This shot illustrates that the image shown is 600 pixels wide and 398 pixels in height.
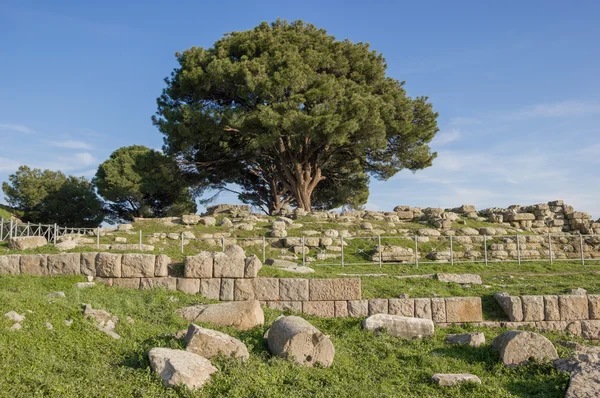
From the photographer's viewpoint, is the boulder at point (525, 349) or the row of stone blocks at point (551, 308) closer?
the boulder at point (525, 349)

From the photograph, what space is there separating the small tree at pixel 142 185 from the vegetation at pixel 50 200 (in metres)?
1.83

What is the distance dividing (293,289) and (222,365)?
14.7 feet

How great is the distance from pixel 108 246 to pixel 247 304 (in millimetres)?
9959

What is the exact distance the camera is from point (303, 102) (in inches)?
1144

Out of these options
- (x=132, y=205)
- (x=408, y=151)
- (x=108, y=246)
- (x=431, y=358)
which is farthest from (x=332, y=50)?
(x=431, y=358)

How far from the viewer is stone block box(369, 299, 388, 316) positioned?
38.0ft

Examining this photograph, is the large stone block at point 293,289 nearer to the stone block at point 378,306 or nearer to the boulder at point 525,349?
the stone block at point 378,306

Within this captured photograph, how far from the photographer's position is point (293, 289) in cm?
1177

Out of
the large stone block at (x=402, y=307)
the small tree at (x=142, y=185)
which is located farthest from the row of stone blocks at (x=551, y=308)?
the small tree at (x=142, y=185)

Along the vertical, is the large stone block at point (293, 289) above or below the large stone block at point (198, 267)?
below

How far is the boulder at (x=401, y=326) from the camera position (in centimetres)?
1002

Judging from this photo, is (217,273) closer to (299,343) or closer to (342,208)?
(299,343)

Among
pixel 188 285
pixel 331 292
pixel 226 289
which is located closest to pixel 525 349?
pixel 331 292

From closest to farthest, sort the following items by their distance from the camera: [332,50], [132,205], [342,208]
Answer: [332,50]
[342,208]
[132,205]
